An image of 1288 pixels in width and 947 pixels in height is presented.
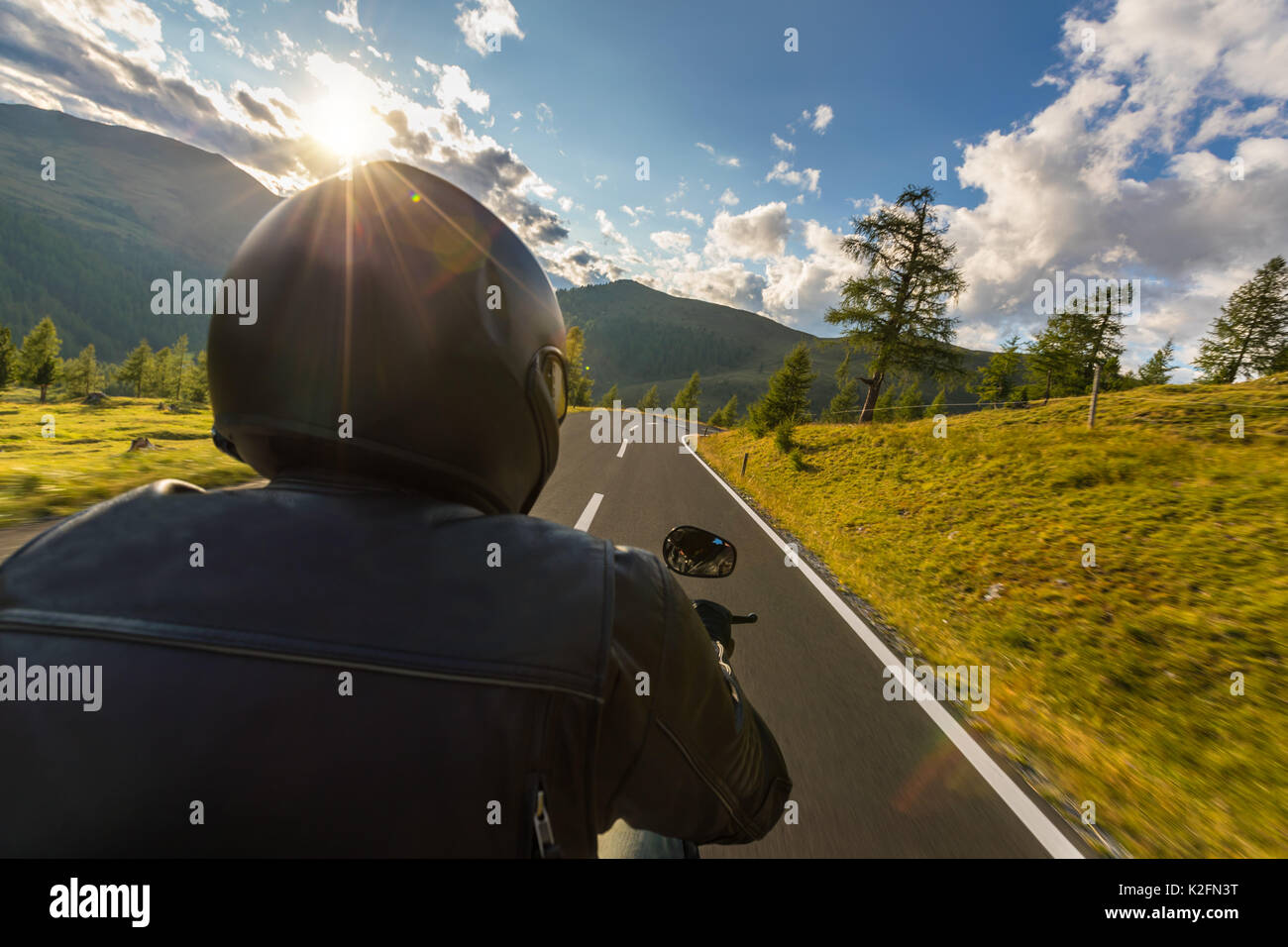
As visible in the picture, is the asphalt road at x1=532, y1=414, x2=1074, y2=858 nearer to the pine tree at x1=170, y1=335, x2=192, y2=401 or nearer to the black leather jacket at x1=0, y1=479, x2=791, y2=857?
the black leather jacket at x1=0, y1=479, x2=791, y2=857

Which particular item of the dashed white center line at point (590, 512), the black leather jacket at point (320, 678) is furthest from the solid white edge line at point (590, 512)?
the black leather jacket at point (320, 678)

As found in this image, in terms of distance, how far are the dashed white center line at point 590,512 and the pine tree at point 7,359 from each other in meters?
66.2

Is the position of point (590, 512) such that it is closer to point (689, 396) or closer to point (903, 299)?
point (903, 299)

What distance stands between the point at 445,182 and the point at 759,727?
6.15ft

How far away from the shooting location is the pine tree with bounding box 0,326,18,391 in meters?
44.2

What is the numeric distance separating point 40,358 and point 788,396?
70792mm

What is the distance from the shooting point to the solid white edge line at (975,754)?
106 inches

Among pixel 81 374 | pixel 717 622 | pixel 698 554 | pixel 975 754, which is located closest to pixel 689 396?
pixel 975 754

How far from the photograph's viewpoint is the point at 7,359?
45031 mm

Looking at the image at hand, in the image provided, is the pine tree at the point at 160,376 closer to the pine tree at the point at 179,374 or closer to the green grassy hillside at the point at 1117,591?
the pine tree at the point at 179,374

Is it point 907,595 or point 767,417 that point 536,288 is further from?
point 767,417

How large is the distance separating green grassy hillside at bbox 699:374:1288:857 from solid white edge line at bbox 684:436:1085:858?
9.6 inches

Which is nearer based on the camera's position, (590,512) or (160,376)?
(590,512)
